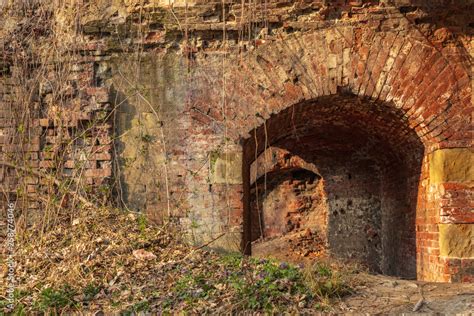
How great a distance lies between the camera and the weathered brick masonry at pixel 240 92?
5.23m

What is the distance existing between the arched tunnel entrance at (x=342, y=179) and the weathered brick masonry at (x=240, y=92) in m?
0.23

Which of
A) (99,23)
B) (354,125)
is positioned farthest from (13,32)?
(354,125)

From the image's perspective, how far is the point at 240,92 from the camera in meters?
5.37

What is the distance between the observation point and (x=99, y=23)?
5547 millimetres

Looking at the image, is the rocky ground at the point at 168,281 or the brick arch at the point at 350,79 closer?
the rocky ground at the point at 168,281

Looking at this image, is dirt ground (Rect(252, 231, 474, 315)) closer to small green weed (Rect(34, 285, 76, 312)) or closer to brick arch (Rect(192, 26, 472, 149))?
brick arch (Rect(192, 26, 472, 149))

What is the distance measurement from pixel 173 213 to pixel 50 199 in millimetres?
1224

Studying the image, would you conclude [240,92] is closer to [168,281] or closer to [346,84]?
[346,84]

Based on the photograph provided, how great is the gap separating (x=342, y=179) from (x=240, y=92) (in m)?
4.74

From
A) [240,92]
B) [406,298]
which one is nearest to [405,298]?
[406,298]

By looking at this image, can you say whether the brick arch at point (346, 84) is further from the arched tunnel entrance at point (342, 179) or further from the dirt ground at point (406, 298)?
the dirt ground at point (406, 298)

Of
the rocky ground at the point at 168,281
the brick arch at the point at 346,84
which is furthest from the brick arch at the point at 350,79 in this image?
the rocky ground at the point at 168,281

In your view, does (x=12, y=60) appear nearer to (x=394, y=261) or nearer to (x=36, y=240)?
(x=36, y=240)

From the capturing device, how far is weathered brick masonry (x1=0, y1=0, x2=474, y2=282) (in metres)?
5.23
